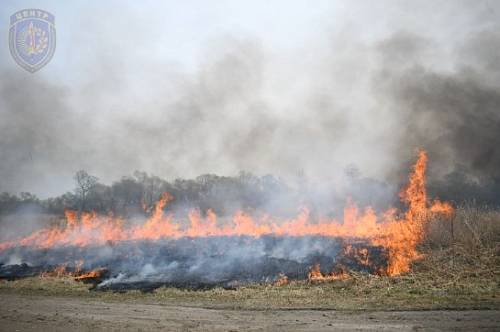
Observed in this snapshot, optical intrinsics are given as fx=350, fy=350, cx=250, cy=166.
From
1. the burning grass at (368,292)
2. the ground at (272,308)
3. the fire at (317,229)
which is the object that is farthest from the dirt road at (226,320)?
the fire at (317,229)

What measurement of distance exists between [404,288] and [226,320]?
411 inches

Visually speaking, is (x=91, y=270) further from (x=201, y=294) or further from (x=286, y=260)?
(x=286, y=260)

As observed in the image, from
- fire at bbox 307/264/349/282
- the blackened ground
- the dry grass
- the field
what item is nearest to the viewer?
the field

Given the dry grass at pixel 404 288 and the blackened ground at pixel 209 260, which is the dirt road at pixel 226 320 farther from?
the blackened ground at pixel 209 260

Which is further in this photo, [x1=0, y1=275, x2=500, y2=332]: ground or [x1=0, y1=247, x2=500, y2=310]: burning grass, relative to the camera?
[x1=0, y1=247, x2=500, y2=310]: burning grass

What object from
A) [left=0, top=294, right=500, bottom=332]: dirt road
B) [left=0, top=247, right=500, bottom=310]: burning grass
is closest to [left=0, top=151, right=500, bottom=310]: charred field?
[left=0, top=247, right=500, bottom=310]: burning grass

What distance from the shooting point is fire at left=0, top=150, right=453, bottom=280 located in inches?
1054

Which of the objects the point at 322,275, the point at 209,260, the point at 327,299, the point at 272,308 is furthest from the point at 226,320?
the point at 209,260

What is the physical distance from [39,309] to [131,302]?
4343 mm

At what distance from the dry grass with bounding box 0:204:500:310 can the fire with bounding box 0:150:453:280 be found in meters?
1.68

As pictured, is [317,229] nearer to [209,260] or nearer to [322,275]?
[322,275]

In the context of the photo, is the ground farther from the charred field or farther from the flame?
the flame

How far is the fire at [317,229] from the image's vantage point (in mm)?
26781

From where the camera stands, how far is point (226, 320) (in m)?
14.1
